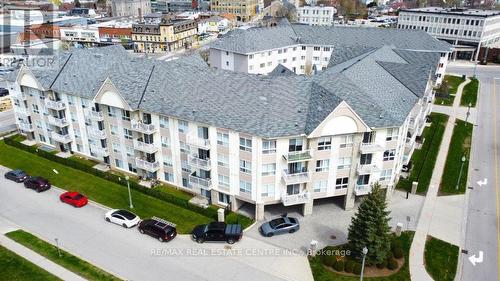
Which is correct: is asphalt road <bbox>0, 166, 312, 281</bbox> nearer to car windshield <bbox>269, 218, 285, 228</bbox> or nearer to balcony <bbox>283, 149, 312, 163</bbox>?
car windshield <bbox>269, 218, 285, 228</bbox>

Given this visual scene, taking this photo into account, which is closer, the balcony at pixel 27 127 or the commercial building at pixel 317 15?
the balcony at pixel 27 127

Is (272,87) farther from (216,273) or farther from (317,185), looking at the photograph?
(216,273)

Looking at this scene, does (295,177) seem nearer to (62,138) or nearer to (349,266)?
(349,266)

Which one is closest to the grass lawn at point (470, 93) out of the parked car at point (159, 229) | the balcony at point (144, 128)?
the balcony at point (144, 128)

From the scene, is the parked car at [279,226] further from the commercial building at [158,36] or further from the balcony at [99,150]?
the commercial building at [158,36]

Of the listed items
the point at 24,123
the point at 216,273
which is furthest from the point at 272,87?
the point at 24,123

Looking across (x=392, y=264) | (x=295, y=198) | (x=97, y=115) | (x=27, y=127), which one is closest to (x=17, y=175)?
(x=27, y=127)
